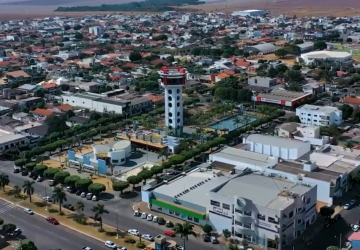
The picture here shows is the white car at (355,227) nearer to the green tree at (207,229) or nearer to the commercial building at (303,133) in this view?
the green tree at (207,229)

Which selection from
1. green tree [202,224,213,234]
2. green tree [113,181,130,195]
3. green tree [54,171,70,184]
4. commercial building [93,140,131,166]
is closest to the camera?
green tree [202,224,213,234]

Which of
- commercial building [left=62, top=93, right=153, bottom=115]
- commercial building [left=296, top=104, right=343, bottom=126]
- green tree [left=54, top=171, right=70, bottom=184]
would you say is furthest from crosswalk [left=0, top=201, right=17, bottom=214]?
commercial building [left=296, top=104, right=343, bottom=126]

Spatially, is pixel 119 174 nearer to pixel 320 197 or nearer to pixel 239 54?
pixel 320 197

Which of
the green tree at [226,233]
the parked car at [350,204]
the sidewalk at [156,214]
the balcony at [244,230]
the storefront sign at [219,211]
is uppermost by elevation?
the storefront sign at [219,211]

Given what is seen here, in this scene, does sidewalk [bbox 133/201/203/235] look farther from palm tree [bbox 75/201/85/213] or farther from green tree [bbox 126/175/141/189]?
palm tree [bbox 75/201/85/213]

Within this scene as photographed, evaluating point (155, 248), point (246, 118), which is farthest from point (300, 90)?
point (155, 248)

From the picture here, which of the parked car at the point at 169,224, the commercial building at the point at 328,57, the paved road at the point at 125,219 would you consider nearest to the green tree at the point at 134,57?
the commercial building at the point at 328,57
